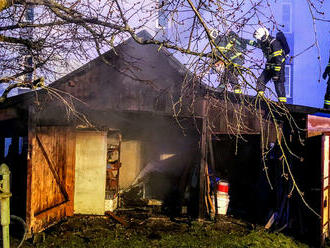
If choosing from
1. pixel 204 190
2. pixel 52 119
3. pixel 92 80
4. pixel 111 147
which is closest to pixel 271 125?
pixel 204 190

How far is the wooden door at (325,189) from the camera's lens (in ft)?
20.3

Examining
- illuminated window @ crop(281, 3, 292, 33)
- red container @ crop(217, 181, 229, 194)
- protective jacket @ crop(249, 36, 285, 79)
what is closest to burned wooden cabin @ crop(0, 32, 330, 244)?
red container @ crop(217, 181, 229, 194)

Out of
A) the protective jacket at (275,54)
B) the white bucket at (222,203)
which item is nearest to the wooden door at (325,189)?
the white bucket at (222,203)

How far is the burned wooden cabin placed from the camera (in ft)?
21.6

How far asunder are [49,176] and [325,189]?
660cm

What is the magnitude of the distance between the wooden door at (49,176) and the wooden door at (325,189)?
20.7 ft

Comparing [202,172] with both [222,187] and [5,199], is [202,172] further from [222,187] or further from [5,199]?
[5,199]

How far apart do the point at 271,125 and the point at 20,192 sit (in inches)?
327

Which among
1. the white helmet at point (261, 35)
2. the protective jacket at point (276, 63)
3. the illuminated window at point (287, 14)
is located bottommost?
the protective jacket at point (276, 63)

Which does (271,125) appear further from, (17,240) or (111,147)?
(17,240)

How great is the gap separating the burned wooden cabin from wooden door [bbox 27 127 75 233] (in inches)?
0.9

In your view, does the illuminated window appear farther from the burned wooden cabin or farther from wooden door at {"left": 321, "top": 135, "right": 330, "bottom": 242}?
wooden door at {"left": 321, "top": 135, "right": 330, "bottom": 242}

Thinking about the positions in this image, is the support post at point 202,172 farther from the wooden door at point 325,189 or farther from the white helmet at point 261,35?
the white helmet at point 261,35

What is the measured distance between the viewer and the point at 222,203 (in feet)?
27.5
